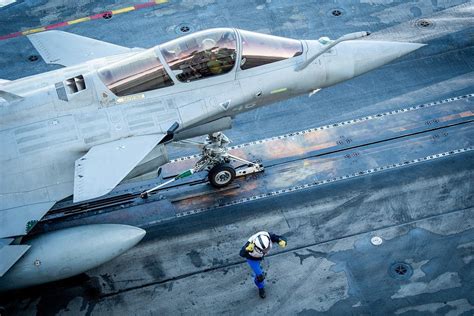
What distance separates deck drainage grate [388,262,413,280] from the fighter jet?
3999mm

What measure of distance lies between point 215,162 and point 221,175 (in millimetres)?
324

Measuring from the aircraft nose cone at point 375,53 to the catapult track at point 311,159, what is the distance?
7.91 ft

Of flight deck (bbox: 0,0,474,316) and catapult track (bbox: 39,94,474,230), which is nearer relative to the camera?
flight deck (bbox: 0,0,474,316)

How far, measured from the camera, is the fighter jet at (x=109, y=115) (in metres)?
11.5

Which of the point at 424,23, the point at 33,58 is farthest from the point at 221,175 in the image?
the point at 424,23

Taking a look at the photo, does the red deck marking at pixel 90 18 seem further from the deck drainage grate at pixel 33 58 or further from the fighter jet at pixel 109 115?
the fighter jet at pixel 109 115

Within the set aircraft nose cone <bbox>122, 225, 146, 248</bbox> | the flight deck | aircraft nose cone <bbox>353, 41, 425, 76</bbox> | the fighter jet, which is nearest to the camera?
the fighter jet

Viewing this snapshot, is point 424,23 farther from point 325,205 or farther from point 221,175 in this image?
point 221,175

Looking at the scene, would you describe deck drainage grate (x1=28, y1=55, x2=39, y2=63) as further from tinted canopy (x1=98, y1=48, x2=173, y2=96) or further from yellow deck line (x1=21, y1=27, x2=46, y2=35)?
tinted canopy (x1=98, y1=48, x2=173, y2=96)

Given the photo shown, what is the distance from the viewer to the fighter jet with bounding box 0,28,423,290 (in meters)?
11.5

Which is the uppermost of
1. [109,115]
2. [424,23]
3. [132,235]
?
[424,23]

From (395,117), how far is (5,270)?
928 cm

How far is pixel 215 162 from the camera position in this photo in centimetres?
1352

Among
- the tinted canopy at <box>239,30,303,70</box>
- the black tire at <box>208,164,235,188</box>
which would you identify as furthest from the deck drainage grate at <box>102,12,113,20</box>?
the tinted canopy at <box>239,30,303,70</box>
